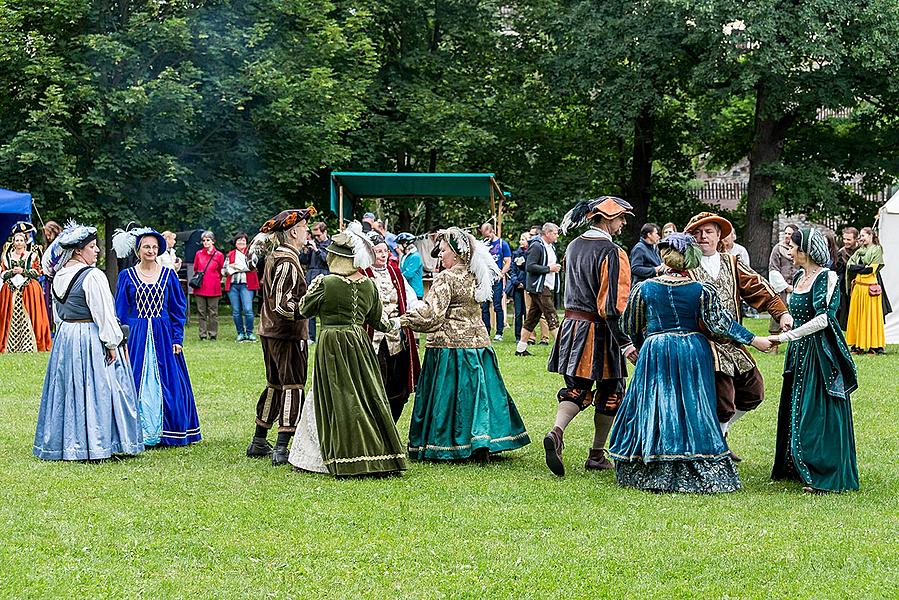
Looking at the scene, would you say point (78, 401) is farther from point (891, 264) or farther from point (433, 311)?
point (891, 264)

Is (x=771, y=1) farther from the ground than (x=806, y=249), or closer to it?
farther from the ground

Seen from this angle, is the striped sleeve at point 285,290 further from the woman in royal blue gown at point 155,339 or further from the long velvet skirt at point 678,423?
the long velvet skirt at point 678,423

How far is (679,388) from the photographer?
6.66 m

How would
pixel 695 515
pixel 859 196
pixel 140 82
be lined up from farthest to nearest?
pixel 859 196, pixel 140 82, pixel 695 515

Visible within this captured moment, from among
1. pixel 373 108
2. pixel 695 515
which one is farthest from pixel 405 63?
pixel 695 515

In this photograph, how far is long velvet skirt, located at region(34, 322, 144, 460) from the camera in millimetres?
7746

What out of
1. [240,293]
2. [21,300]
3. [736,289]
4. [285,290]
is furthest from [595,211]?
[21,300]

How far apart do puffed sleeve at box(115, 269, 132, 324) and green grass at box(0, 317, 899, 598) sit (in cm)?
107

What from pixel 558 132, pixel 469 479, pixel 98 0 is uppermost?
pixel 98 0

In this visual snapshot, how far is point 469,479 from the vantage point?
7.20 metres

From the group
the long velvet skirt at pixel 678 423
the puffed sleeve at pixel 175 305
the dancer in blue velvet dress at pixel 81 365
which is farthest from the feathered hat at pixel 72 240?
the long velvet skirt at pixel 678 423

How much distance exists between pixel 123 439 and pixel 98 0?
1535cm

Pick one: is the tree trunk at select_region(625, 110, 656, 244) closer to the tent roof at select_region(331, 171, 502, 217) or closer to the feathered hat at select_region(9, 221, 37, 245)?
the tent roof at select_region(331, 171, 502, 217)

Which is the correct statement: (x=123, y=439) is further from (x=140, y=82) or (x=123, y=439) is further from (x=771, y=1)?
(x=771, y=1)
